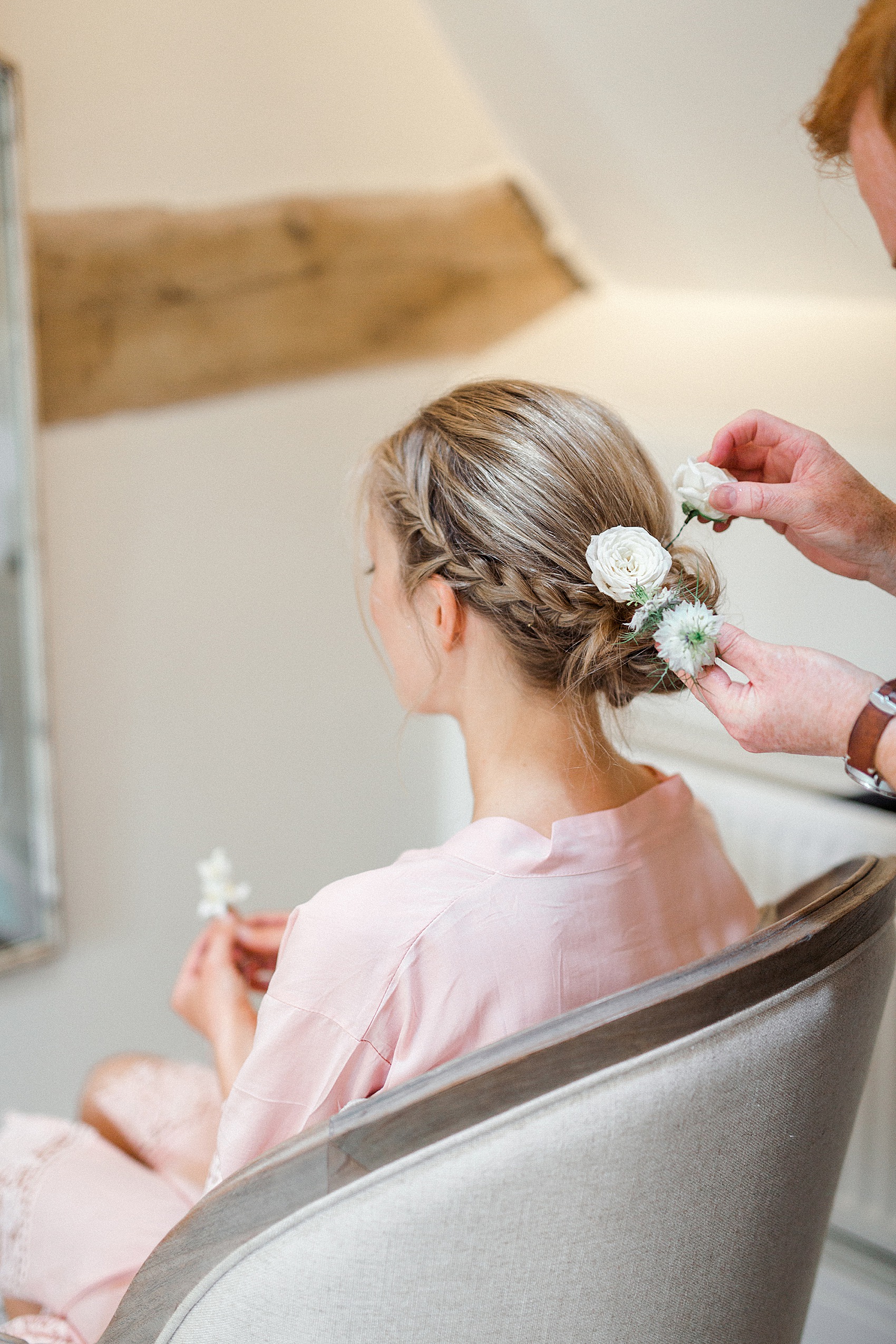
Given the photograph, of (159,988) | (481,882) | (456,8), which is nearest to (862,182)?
(481,882)

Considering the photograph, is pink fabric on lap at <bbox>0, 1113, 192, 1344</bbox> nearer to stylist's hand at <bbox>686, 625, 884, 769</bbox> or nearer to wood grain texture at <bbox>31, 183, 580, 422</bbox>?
stylist's hand at <bbox>686, 625, 884, 769</bbox>

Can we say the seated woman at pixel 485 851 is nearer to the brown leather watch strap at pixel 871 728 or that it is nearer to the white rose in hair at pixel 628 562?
the white rose in hair at pixel 628 562

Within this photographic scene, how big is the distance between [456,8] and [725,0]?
78cm

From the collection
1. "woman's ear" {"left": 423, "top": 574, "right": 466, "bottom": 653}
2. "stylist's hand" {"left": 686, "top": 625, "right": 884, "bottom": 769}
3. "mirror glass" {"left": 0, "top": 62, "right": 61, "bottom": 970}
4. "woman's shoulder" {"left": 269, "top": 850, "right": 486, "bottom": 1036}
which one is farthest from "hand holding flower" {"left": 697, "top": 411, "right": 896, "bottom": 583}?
"mirror glass" {"left": 0, "top": 62, "right": 61, "bottom": 970}

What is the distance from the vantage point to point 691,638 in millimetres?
753

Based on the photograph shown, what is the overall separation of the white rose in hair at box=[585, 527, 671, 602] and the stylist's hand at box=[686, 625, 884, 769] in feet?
0.21

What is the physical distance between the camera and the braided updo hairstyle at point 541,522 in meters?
0.87

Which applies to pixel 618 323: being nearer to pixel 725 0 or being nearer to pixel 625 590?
pixel 725 0

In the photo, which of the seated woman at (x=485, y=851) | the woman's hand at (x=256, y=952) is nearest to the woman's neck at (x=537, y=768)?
the seated woman at (x=485, y=851)

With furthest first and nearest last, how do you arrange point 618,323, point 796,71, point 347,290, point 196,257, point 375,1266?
point 347,290 → point 196,257 → point 618,323 → point 796,71 → point 375,1266

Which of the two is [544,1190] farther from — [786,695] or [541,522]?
[541,522]

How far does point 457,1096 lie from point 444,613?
429mm

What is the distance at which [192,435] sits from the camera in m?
1.76

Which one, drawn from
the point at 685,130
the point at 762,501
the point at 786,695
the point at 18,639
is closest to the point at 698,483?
the point at 762,501
